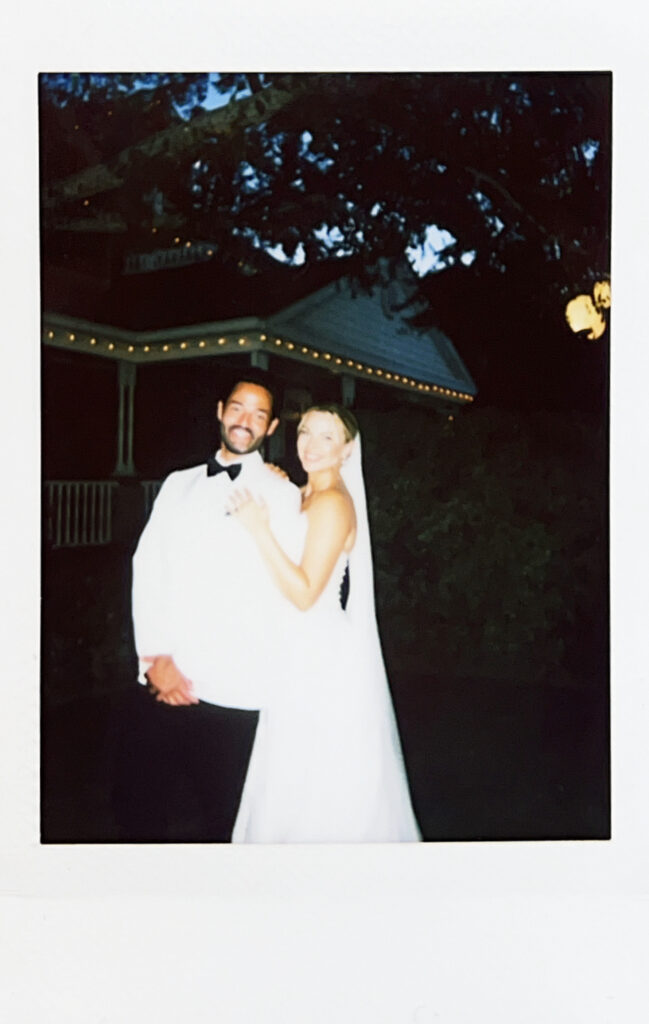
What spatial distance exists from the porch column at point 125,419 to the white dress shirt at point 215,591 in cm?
13

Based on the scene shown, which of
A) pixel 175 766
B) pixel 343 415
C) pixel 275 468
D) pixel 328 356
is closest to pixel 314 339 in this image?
pixel 328 356

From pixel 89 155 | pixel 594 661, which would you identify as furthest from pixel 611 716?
pixel 89 155

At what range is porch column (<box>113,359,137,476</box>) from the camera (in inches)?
81.7

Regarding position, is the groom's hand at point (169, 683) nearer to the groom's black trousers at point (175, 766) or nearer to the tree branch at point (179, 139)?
the groom's black trousers at point (175, 766)

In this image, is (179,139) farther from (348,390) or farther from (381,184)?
(348,390)

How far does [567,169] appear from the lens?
2.12 meters

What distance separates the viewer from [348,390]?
6.84ft

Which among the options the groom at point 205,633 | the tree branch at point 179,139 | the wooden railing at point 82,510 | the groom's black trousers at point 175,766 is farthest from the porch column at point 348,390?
the groom's black trousers at point 175,766

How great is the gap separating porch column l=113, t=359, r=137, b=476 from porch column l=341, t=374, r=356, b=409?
521mm

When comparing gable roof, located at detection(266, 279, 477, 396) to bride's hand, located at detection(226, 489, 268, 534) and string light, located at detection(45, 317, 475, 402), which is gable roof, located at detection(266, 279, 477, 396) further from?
bride's hand, located at detection(226, 489, 268, 534)

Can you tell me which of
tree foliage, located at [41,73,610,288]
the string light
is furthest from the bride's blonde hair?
tree foliage, located at [41,73,610,288]

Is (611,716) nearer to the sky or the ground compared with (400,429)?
nearer to the ground

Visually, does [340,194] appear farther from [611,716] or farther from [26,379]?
[611,716]
